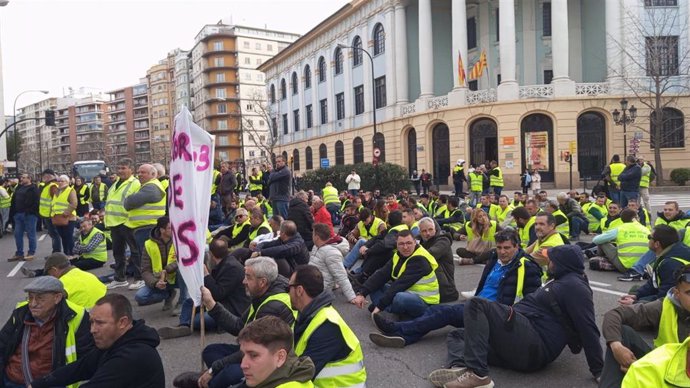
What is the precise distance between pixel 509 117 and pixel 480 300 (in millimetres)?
29383

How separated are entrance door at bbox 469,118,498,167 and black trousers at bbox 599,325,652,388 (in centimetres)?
3025

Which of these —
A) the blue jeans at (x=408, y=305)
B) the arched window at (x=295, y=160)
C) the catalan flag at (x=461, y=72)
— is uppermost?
the catalan flag at (x=461, y=72)

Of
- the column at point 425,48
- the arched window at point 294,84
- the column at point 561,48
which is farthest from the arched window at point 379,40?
the arched window at point 294,84

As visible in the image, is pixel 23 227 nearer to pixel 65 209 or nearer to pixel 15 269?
pixel 15 269

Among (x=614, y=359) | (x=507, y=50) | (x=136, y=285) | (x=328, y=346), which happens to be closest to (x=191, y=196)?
(x=328, y=346)

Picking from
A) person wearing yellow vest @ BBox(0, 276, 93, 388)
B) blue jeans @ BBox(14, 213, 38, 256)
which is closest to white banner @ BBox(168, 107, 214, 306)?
person wearing yellow vest @ BBox(0, 276, 93, 388)

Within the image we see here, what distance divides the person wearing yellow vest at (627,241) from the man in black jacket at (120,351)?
7472 mm

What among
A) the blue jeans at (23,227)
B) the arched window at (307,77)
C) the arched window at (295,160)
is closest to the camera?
the blue jeans at (23,227)

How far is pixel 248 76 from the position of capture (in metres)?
96.1

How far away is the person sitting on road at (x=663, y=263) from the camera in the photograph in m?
5.43

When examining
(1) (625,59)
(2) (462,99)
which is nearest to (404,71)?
(2) (462,99)

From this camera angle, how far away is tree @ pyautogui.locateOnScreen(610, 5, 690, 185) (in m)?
31.5

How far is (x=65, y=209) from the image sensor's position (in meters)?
11.0

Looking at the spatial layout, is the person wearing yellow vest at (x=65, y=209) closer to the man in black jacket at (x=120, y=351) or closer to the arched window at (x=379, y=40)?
the man in black jacket at (x=120, y=351)
